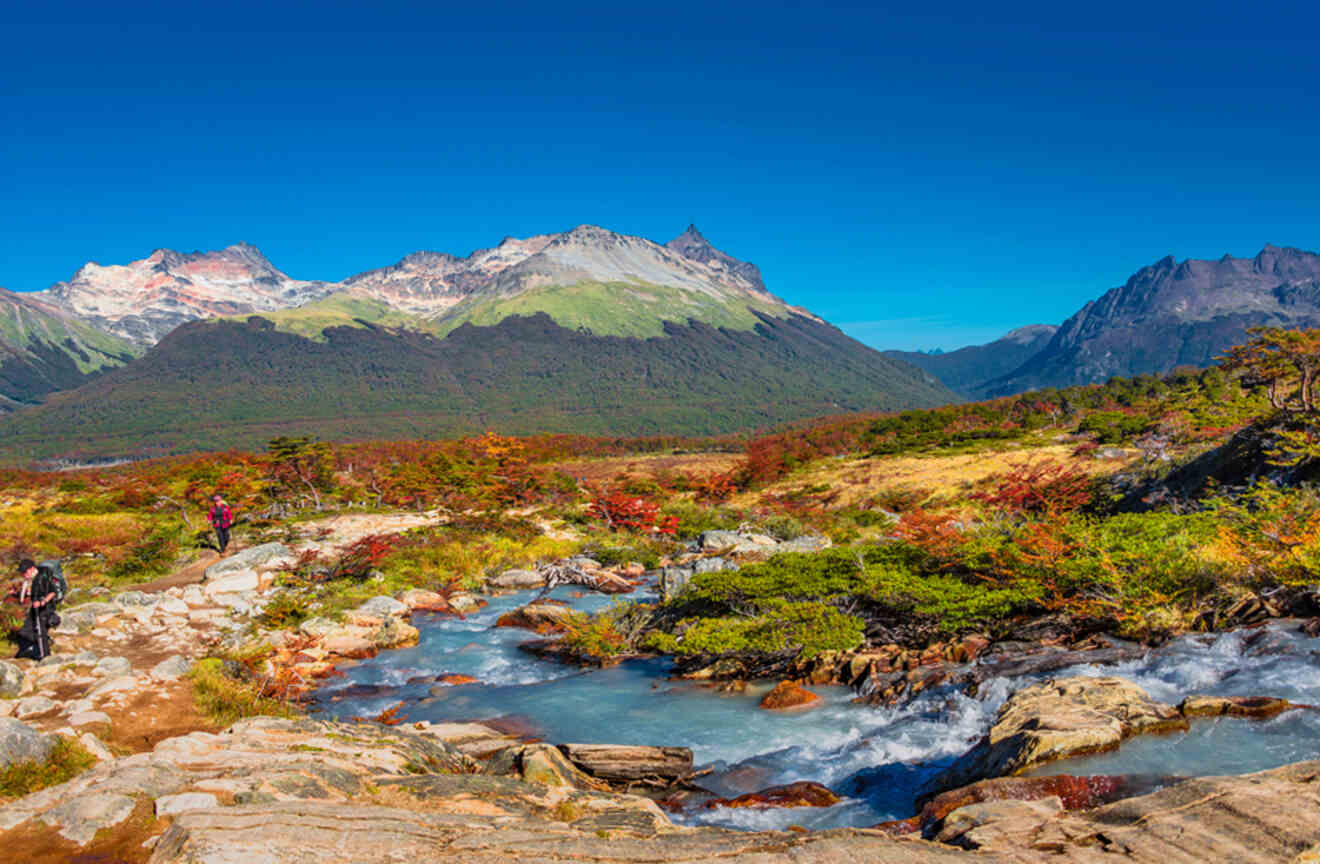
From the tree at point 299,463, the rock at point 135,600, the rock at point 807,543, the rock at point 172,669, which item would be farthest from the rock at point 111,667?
the tree at point 299,463

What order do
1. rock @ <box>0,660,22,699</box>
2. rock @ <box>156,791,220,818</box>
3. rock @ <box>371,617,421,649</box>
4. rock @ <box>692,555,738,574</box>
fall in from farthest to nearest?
rock @ <box>692,555,738,574</box> → rock @ <box>371,617,421,649</box> → rock @ <box>0,660,22,699</box> → rock @ <box>156,791,220,818</box>

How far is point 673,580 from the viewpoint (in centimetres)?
2227

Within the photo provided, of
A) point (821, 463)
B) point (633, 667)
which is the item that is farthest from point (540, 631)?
point (821, 463)

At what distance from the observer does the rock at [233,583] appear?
68.5 ft

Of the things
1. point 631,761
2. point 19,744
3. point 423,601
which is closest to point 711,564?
point 423,601

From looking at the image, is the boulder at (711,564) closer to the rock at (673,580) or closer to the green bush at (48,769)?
the rock at (673,580)

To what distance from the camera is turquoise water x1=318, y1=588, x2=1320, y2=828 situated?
7613 millimetres

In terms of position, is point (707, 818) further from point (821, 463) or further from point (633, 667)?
point (821, 463)

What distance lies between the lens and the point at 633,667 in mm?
16438

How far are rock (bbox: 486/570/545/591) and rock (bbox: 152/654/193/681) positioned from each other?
13435 mm

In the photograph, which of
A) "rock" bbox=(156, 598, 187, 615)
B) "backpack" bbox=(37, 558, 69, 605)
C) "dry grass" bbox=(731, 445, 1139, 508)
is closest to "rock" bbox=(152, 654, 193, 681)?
"backpack" bbox=(37, 558, 69, 605)

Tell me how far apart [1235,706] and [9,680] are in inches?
677

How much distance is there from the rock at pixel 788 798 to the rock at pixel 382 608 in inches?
582

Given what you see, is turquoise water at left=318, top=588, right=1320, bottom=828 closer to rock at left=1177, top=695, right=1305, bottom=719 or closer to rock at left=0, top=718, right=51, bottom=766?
rock at left=1177, top=695, right=1305, bottom=719
